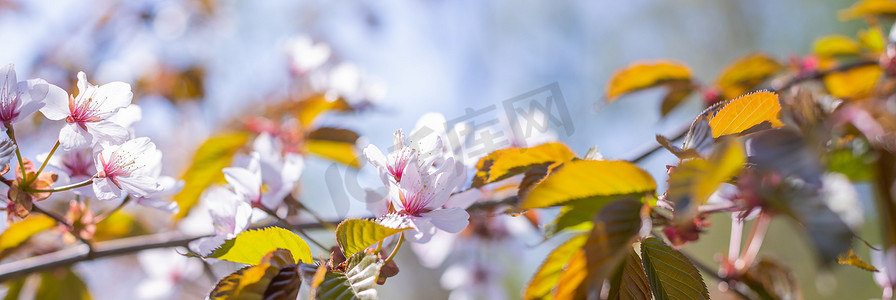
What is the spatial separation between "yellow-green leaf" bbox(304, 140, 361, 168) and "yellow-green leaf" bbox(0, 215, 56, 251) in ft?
1.20

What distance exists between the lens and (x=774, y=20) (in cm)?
651

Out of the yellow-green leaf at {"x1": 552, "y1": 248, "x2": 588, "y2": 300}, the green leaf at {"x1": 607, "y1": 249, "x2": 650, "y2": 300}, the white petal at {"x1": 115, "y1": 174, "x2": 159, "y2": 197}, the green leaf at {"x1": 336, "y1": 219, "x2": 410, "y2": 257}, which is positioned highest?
the white petal at {"x1": 115, "y1": 174, "x2": 159, "y2": 197}

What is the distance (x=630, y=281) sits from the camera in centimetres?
41

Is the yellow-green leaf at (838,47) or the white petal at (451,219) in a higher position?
the white petal at (451,219)

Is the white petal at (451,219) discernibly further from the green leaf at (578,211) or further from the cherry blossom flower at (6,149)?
the cherry blossom flower at (6,149)

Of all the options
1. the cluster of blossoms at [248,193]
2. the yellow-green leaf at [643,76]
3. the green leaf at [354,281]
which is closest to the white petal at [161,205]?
the cluster of blossoms at [248,193]

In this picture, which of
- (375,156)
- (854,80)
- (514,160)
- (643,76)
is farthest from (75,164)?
(854,80)

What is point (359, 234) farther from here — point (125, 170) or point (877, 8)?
point (877, 8)

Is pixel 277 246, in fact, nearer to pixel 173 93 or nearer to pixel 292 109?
pixel 292 109

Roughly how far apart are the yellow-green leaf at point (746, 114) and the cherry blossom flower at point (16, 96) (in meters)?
0.53

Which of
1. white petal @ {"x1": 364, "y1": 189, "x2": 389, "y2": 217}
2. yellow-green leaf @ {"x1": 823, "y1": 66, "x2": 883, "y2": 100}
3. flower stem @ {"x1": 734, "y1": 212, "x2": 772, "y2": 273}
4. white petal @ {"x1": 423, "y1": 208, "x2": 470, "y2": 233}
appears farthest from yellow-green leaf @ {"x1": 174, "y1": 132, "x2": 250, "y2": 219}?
yellow-green leaf @ {"x1": 823, "y1": 66, "x2": 883, "y2": 100}

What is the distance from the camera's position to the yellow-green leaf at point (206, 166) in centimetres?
72

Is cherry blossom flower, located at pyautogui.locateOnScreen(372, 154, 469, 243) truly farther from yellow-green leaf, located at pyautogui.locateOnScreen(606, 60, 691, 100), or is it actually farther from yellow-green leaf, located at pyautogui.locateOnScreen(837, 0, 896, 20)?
yellow-green leaf, located at pyautogui.locateOnScreen(837, 0, 896, 20)

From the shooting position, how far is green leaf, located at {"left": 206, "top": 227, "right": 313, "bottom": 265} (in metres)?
0.41
